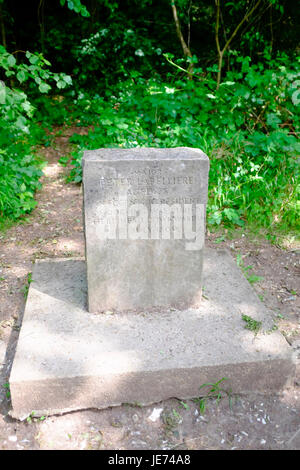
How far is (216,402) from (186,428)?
25 cm

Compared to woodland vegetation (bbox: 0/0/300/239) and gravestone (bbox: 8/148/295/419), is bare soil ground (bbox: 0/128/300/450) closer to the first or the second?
gravestone (bbox: 8/148/295/419)

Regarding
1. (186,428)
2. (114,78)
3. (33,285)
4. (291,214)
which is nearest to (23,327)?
(33,285)

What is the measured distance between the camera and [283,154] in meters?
4.75

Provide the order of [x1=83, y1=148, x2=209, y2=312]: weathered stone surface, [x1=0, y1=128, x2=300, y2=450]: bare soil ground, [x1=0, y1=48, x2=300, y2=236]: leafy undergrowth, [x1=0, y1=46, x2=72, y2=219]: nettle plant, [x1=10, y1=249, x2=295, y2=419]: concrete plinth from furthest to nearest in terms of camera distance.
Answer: [x1=0, y1=48, x2=300, y2=236]: leafy undergrowth < [x1=0, y1=46, x2=72, y2=219]: nettle plant < [x1=83, y1=148, x2=209, y2=312]: weathered stone surface < [x1=10, y1=249, x2=295, y2=419]: concrete plinth < [x1=0, y1=128, x2=300, y2=450]: bare soil ground

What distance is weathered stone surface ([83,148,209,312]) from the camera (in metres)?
2.57

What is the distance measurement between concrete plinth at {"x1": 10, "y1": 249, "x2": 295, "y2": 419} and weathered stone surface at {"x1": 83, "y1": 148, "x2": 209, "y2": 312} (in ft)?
0.49

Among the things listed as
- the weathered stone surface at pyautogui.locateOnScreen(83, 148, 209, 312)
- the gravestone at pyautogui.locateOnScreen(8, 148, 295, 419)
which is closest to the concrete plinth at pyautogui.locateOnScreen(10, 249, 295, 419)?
the gravestone at pyautogui.locateOnScreen(8, 148, 295, 419)

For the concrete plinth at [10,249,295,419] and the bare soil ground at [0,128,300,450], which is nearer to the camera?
the bare soil ground at [0,128,300,450]

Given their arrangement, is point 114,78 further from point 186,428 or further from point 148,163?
point 186,428

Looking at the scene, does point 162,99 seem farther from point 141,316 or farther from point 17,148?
point 141,316

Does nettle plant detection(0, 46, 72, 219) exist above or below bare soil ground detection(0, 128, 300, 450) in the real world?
above

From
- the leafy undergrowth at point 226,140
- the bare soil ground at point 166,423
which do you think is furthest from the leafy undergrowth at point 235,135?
the bare soil ground at point 166,423

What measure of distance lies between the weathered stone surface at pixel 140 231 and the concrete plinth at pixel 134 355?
0.49 feet

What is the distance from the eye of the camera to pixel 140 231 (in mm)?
2738
